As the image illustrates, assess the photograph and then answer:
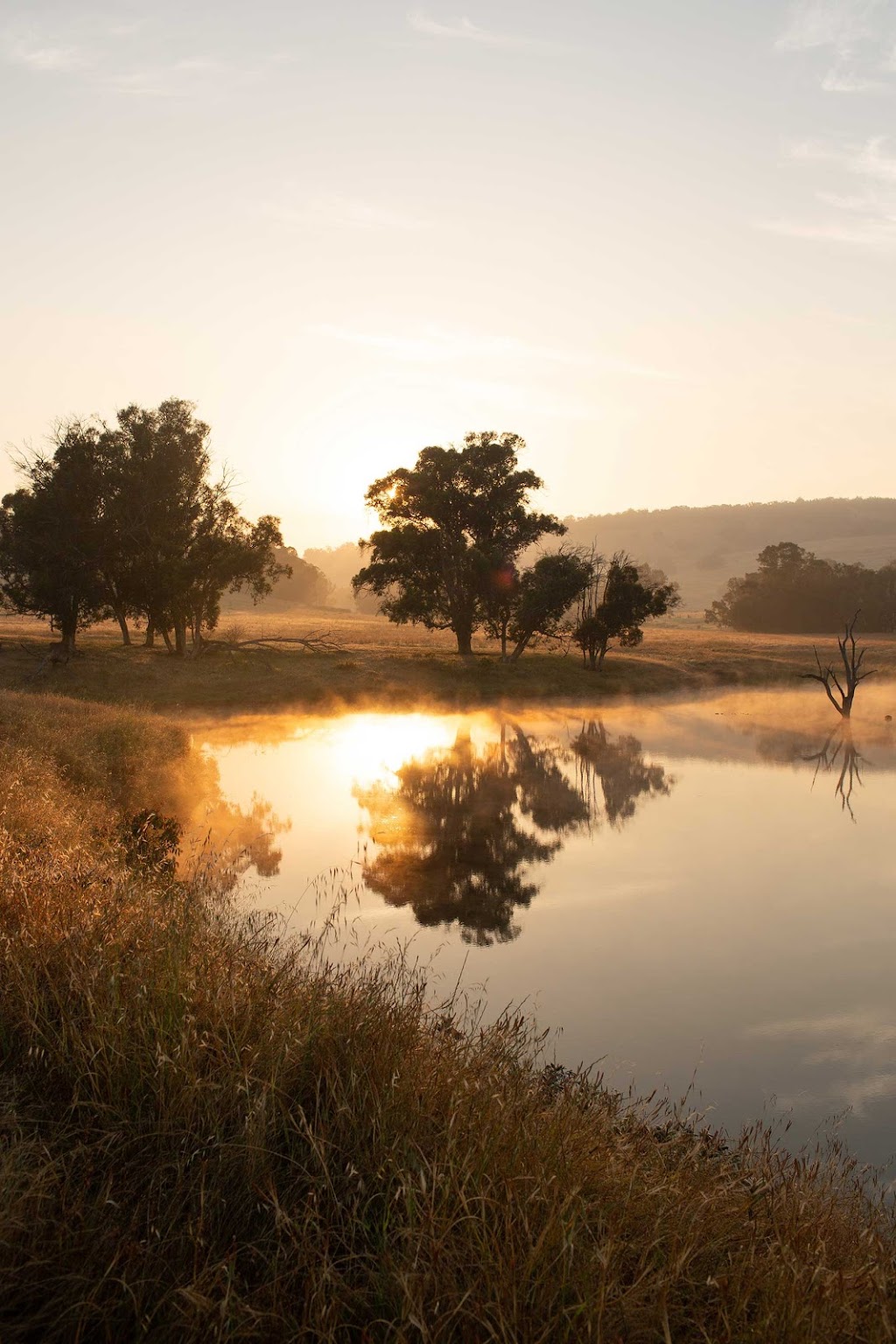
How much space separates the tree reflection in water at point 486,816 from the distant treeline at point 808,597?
235ft

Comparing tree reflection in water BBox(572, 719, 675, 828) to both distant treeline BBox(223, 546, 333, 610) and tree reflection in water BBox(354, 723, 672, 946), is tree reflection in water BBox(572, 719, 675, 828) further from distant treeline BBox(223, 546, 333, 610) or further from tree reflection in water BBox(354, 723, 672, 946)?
distant treeline BBox(223, 546, 333, 610)

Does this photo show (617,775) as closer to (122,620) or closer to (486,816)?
(486,816)

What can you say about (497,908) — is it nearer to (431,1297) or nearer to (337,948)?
(337,948)

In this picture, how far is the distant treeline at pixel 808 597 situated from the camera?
10088 centimetres

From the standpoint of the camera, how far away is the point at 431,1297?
465 centimetres

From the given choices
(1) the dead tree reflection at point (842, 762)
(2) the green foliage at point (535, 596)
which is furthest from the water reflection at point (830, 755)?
(2) the green foliage at point (535, 596)

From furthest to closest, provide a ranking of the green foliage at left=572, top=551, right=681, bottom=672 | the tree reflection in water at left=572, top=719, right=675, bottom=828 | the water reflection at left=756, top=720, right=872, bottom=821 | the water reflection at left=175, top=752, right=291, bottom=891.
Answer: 1. the green foliage at left=572, top=551, right=681, bottom=672
2. the water reflection at left=756, top=720, right=872, bottom=821
3. the tree reflection in water at left=572, top=719, right=675, bottom=828
4. the water reflection at left=175, top=752, right=291, bottom=891

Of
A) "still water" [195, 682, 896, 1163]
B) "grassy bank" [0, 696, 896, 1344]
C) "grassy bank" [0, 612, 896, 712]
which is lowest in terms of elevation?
"still water" [195, 682, 896, 1163]

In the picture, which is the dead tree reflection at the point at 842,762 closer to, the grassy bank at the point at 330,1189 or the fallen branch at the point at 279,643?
the grassy bank at the point at 330,1189

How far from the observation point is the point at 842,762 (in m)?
33.7

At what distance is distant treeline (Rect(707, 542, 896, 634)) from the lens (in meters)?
101

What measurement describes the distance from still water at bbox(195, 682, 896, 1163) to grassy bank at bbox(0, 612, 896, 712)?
6877 millimetres

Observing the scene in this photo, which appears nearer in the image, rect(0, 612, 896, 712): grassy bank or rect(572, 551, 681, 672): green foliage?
rect(0, 612, 896, 712): grassy bank

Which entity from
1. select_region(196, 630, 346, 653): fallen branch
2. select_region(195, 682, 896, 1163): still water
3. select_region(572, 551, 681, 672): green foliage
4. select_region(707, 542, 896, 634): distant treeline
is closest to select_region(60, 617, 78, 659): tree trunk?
select_region(196, 630, 346, 653): fallen branch
